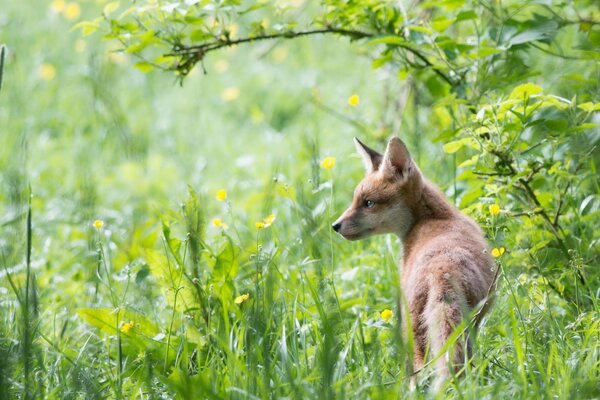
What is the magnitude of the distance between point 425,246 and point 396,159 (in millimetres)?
649

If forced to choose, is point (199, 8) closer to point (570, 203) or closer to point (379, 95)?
point (570, 203)

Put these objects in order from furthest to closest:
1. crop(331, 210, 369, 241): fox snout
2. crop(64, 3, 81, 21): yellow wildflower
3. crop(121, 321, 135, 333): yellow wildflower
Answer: crop(64, 3, 81, 21): yellow wildflower → crop(331, 210, 369, 241): fox snout → crop(121, 321, 135, 333): yellow wildflower

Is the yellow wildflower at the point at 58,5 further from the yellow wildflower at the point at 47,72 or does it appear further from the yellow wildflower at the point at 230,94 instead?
the yellow wildflower at the point at 230,94

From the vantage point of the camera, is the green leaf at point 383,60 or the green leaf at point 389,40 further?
the green leaf at point 383,60

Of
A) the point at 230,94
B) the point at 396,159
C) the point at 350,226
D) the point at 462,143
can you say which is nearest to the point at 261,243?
the point at 350,226

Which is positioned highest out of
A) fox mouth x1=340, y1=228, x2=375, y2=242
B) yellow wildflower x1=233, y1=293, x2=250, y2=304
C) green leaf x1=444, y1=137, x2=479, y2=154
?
green leaf x1=444, y1=137, x2=479, y2=154

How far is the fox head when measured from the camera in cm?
412

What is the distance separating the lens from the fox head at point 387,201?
412cm

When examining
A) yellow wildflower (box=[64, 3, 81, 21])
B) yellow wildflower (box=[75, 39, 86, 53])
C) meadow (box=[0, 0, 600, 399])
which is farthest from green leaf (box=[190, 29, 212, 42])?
yellow wildflower (box=[64, 3, 81, 21])

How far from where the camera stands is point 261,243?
382 centimetres

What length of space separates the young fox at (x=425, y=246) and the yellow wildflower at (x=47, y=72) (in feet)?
15.7

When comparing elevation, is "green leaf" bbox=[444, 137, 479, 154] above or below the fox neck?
above

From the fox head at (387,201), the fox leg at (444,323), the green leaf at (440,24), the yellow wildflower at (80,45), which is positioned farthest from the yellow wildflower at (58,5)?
the fox leg at (444,323)

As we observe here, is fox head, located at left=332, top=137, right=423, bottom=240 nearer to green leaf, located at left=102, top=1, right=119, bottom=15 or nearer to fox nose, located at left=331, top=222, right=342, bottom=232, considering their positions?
fox nose, located at left=331, top=222, right=342, bottom=232
